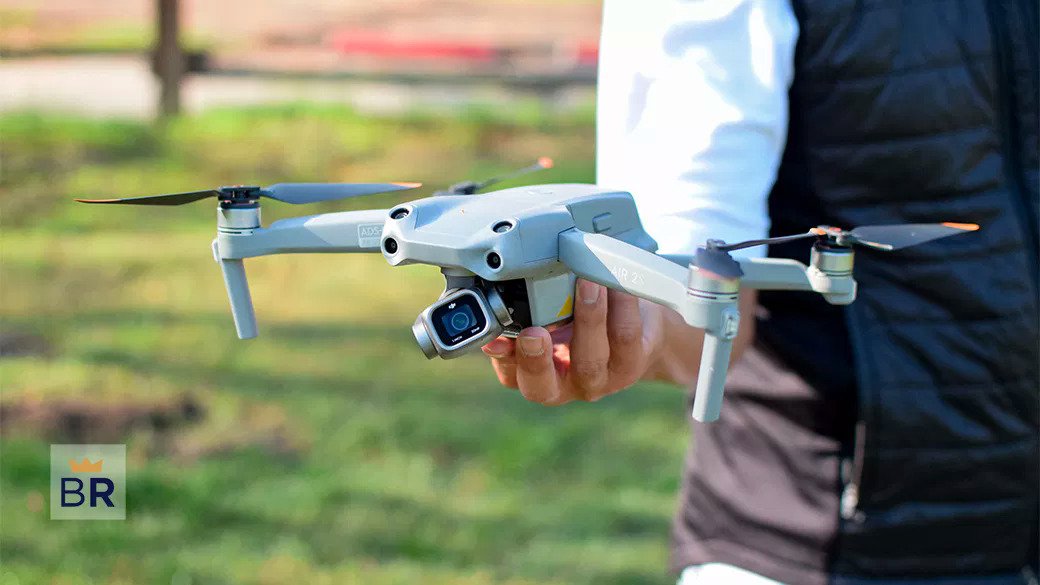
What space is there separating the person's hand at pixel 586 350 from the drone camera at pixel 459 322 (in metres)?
0.05

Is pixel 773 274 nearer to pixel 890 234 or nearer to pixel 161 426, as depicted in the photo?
pixel 890 234

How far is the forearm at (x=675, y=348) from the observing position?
1352 millimetres

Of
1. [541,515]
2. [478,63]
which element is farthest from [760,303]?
[478,63]

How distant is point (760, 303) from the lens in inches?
63.0

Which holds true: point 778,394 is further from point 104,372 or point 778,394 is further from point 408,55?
point 408,55

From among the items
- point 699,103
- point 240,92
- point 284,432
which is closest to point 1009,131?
point 699,103

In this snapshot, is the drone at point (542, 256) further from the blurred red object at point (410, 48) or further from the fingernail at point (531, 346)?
the blurred red object at point (410, 48)

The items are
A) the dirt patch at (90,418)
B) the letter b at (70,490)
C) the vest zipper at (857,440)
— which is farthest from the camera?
the dirt patch at (90,418)

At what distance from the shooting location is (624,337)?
1236mm

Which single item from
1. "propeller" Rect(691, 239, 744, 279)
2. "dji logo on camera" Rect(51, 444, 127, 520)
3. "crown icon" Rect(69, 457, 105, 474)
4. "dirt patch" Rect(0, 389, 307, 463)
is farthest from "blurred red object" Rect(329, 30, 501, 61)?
"propeller" Rect(691, 239, 744, 279)

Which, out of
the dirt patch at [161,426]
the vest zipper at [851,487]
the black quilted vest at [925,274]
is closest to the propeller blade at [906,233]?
the black quilted vest at [925,274]

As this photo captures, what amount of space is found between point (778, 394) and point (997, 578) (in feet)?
1.23

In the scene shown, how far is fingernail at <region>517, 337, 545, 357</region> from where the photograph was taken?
1.15 m

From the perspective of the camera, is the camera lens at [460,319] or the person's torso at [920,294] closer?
the camera lens at [460,319]
